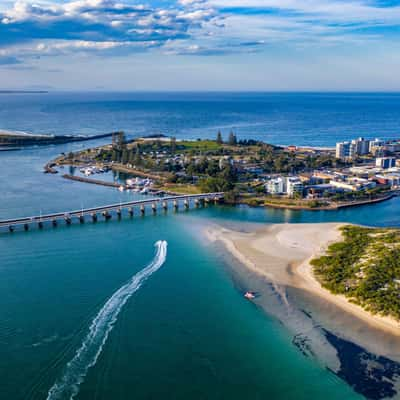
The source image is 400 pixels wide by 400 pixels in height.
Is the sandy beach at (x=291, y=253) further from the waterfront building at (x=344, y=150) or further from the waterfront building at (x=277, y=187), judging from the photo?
the waterfront building at (x=344, y=150)

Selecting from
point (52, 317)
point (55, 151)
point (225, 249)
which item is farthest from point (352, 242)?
point (55, 151)

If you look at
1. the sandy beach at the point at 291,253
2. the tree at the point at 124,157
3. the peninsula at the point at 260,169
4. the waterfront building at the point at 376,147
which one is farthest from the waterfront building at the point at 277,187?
the waterfront building at the point at 376,147

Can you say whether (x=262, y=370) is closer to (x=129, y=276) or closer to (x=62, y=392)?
(x=62, y=392)

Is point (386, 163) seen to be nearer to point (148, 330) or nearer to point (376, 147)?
point (376, 147)

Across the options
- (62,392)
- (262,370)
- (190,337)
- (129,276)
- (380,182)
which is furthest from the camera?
(380,182)

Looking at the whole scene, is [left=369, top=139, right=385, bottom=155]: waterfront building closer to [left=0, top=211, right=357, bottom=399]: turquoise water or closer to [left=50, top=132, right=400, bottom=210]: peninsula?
[left=50, top=132, right=400, bottom=210]: peninsula

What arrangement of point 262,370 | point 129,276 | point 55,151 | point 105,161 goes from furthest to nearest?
point 55,151 < point 105,161 < point 129,276 < point 262,370

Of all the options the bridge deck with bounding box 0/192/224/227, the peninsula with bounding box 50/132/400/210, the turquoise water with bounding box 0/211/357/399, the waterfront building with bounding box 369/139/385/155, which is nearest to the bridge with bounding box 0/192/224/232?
the bridge deck with bounding box 0/192/224/227

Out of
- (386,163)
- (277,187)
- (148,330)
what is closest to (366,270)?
(148,330)
